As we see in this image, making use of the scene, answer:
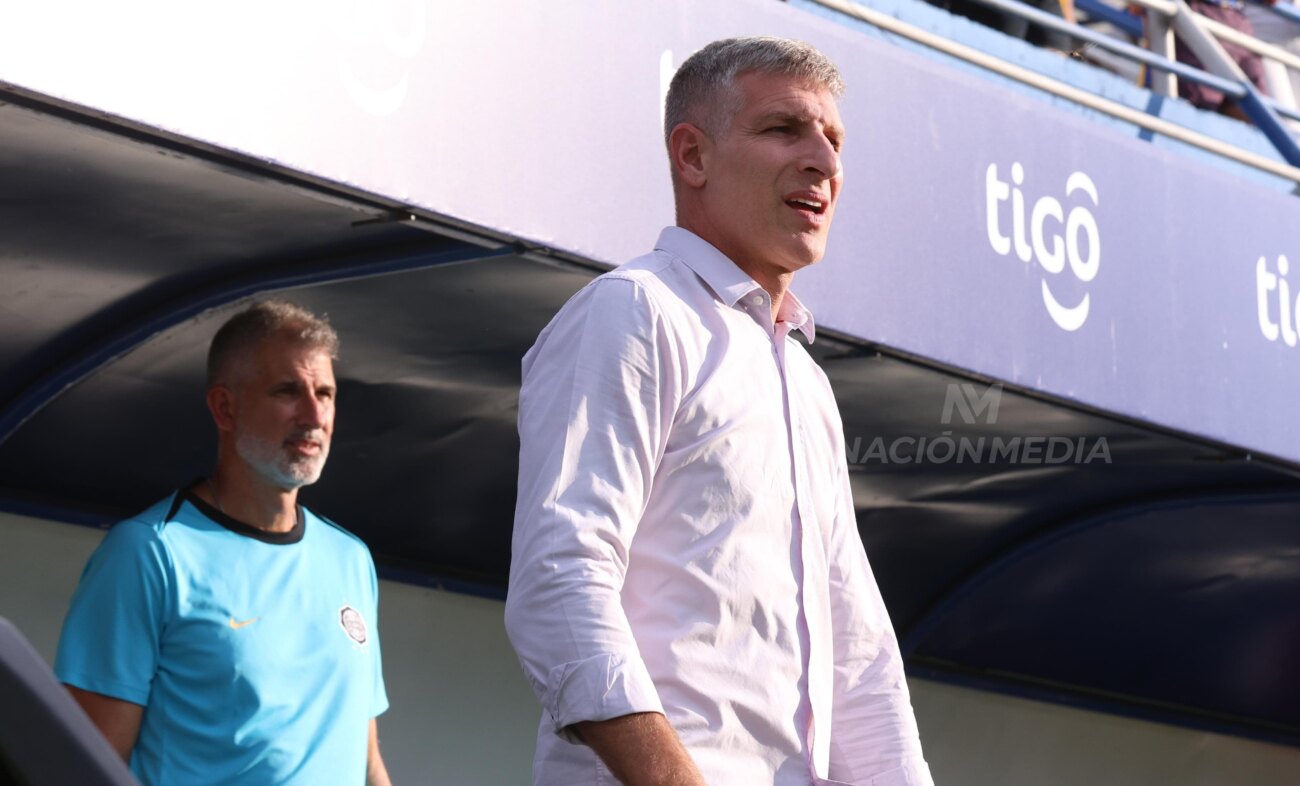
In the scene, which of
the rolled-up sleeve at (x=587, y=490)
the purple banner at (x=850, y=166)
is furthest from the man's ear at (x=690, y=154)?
the purple banner at (x=850, y=166)

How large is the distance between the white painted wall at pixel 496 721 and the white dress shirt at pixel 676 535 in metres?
2.57

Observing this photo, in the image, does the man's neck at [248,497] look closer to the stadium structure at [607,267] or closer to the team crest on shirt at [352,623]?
the team crest on shirt at [352,623]

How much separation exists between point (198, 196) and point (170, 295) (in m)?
0.63

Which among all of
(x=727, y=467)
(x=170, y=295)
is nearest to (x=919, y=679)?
(x=170, y=295)

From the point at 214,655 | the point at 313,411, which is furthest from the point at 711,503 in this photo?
the point at 313,411

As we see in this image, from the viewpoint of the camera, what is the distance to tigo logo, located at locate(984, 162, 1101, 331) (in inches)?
166

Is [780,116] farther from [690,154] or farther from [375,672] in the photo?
[375,672]

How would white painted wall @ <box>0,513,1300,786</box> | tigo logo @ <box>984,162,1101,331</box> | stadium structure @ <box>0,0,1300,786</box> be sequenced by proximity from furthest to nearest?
white painted wall @ <box>0,513,1300,786</box>
tigo logo @ <box>984,162,1101,331</box>
stadium structure @ <box>0,0,1300,786</box>

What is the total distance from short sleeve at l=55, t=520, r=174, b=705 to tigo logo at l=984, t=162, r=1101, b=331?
1.88m

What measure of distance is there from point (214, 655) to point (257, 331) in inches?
26.6

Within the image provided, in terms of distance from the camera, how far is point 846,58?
13.0 ft

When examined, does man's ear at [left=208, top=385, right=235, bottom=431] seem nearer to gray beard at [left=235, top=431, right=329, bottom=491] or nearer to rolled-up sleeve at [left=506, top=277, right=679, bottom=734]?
gray beard at [left=235, top=431, right=329, bottom=491]

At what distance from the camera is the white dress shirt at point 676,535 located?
1934mm

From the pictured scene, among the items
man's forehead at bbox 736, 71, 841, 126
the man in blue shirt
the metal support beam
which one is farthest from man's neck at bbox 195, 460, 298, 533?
the metal support beam
